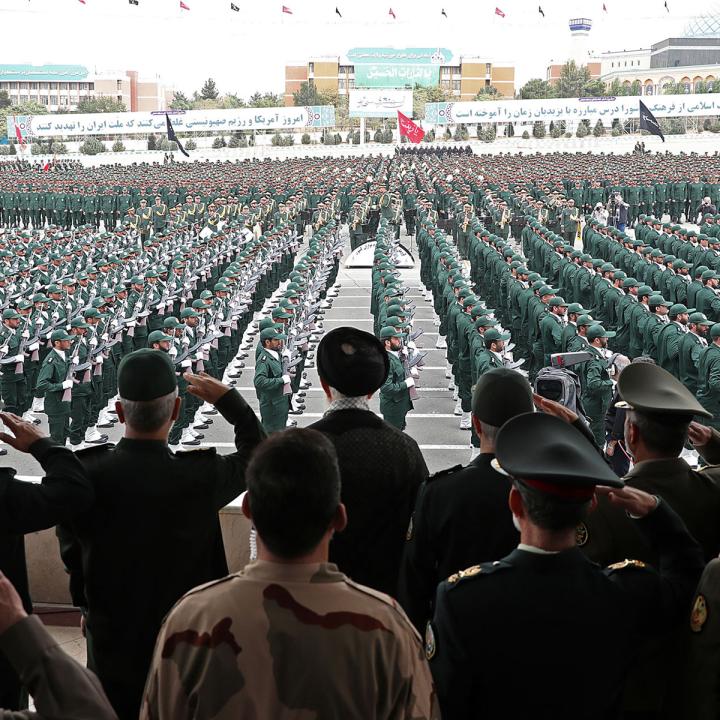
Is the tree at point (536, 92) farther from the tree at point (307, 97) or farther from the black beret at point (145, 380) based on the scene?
the black beret at point (145, 380)

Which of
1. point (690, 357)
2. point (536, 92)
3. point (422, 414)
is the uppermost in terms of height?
→ point (536, 92)

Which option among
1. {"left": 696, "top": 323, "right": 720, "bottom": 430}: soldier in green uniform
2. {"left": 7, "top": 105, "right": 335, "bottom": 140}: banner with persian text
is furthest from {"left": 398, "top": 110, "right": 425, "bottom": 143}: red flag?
{"left": 696, "top": 323, "right": 720, "bottom": 430}: soldier in green uniform

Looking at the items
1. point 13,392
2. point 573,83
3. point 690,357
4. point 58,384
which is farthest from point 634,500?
point 573,83

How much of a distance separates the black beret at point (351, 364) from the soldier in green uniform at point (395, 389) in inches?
238

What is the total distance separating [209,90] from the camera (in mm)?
107438

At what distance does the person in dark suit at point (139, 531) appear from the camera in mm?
2707

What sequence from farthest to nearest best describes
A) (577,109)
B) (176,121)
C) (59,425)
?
(176,121)
(577,109)
(59,425)

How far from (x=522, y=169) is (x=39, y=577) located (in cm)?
3876

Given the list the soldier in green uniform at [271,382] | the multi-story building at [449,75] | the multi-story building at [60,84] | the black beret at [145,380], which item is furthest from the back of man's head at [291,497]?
the multi-story building at [60,84]

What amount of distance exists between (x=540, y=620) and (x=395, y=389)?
23.9 feet

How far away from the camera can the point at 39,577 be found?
15.6ft

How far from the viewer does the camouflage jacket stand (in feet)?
5.90

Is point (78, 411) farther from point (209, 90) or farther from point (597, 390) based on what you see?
point (209, 90)

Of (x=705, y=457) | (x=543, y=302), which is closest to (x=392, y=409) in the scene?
(x=543, y=302)
